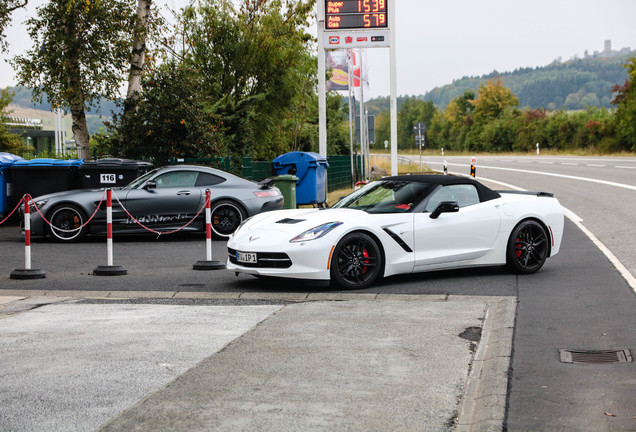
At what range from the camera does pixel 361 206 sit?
988 cm

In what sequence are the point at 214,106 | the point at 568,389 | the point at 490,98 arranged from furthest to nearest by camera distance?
the point at 490,98 → the point at 214,106 → the point at 568,389

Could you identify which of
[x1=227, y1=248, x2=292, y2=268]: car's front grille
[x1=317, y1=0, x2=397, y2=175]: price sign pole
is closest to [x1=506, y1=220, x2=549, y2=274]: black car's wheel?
[x1=227, y1=248, x2=292, y2=268]: car's front grille

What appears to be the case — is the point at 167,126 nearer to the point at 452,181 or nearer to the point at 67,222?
the point at 67,222

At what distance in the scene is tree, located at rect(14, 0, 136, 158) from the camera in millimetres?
21688

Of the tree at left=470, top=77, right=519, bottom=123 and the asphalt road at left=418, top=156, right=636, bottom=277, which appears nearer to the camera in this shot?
the asphalt road at left=418, top=156, right=636, bottom=277

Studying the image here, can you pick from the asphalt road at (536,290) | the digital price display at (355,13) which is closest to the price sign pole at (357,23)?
the digital price display at (355,13)

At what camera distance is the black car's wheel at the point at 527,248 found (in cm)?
1019

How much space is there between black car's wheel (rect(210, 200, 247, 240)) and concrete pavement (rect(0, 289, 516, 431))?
255 inches

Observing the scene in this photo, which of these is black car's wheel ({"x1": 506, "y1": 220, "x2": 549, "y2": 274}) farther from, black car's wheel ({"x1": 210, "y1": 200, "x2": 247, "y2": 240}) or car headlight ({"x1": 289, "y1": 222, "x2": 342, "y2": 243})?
black car's wheel ({"x1": 210, "y1": 200, "x2": 247, "y2": 240})

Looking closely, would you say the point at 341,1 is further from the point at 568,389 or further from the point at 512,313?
the point at 568,389

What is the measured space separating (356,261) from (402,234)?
0.64 m

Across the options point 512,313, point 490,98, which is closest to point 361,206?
point 512,313

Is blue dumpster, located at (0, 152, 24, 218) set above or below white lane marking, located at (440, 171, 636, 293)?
above

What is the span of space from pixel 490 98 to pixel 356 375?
355 feet
